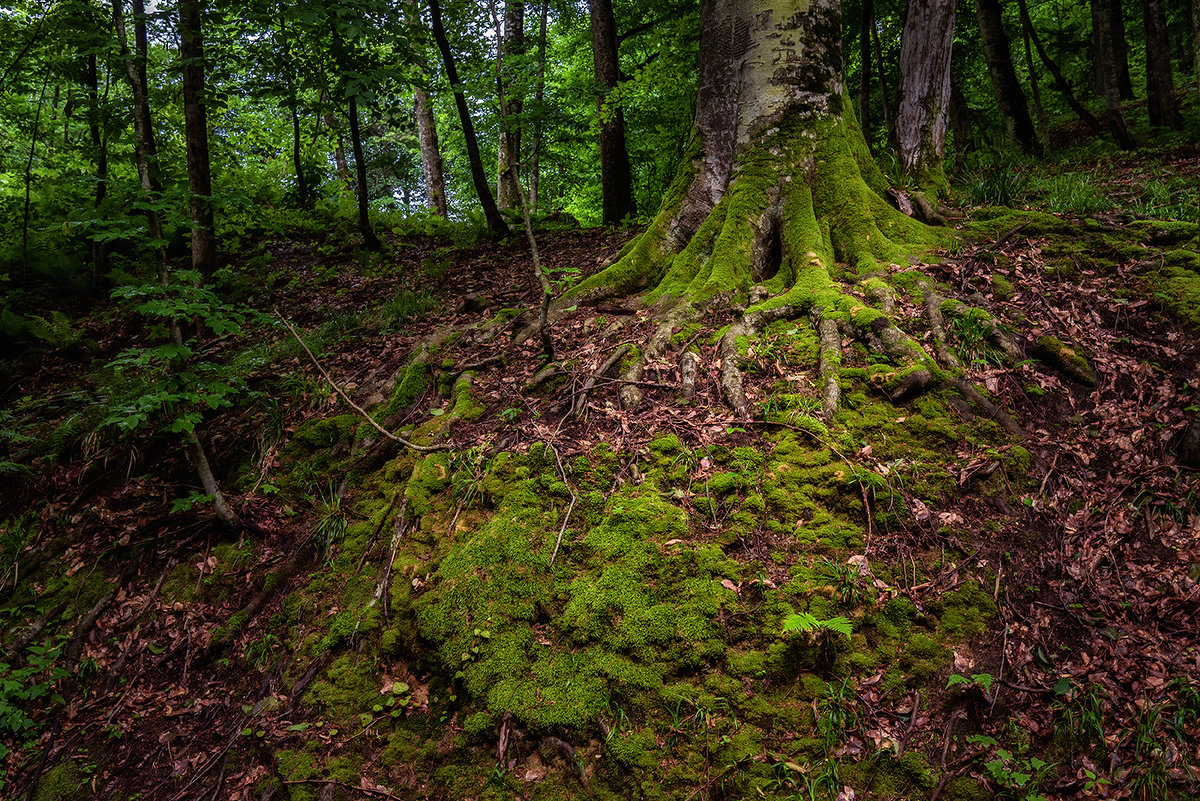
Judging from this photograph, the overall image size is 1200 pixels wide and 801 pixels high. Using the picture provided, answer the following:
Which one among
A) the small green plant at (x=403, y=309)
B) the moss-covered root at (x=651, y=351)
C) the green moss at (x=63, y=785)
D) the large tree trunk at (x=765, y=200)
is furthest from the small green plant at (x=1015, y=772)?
the small green plant at (x=403, y=309)

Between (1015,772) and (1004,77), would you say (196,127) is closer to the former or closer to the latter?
(1015,772)

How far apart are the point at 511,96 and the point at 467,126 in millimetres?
1058

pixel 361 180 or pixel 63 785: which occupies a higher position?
pixel 361 180

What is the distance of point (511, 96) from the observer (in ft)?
28.0

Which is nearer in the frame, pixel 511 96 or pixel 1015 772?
pixel 1015 772

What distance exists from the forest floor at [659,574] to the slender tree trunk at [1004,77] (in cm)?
714

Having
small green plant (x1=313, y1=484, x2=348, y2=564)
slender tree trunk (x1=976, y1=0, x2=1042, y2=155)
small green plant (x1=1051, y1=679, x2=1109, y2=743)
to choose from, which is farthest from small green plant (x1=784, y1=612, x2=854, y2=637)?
slender tree trunk (x1=976, y1=0, x2=1042, y2=155)

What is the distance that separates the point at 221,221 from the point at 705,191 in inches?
336

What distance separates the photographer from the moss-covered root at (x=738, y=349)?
378cm

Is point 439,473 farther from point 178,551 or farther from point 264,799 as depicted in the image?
point 178,551

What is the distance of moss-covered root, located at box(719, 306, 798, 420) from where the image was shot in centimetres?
378

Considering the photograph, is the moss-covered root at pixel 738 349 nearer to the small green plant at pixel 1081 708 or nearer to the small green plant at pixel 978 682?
the small green plant at pixel 978 682

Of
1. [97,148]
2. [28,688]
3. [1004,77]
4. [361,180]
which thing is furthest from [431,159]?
[1004,77]

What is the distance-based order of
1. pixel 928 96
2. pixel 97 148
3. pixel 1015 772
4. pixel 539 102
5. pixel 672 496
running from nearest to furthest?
pixel 1015 772
pixel 672 496
pixel 928 96
pixel 97 148
pixel 539 102
